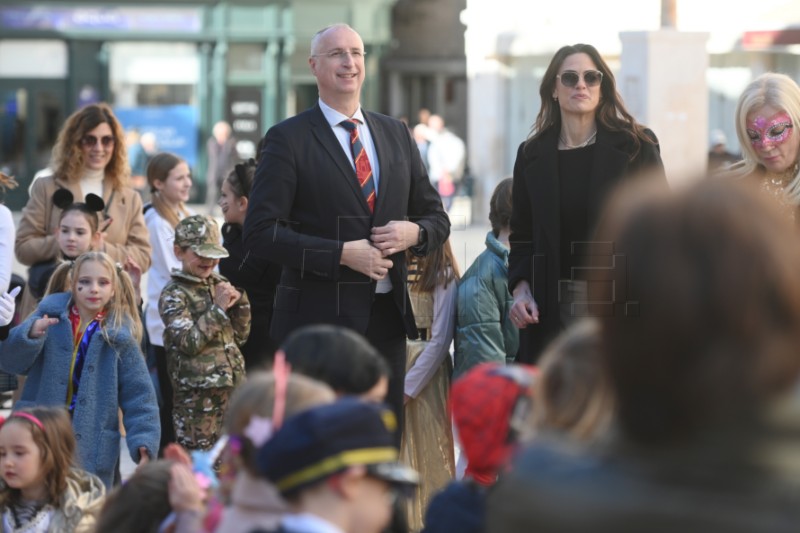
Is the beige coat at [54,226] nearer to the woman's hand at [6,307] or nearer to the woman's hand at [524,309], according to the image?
the woman's hand at [6,307]

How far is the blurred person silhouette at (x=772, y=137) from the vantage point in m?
5.55

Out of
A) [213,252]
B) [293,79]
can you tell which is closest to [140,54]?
[293,79]

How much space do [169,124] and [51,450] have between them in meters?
27.1

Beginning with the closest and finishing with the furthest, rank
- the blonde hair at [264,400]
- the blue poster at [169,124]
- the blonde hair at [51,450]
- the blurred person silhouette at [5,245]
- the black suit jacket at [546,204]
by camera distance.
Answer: the blonde hair at [264,400] < the blonde hair at [51,450] < the black suit jacket at [546,204] < the blurred person silhouette at [5,245] < the blue poster at [169,124]

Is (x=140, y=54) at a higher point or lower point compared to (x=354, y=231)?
higher

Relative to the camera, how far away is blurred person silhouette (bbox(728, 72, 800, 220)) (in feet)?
18.2

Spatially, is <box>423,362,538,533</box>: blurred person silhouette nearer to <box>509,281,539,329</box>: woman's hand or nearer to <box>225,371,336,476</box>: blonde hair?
<box>225,371,336,476</box>: blonde hair

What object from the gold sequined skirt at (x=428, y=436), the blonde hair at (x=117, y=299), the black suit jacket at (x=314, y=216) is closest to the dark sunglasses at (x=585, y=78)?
the black suit jacket at (x=314, y=216)

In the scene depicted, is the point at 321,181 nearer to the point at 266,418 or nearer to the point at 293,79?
the point at 266,418

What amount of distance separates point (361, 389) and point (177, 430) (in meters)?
3.09

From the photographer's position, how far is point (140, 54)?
104ft

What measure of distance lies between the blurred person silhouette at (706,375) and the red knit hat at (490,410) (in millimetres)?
1312

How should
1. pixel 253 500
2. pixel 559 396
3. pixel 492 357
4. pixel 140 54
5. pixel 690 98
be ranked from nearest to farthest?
1. pixel 559 396
2. pixel 253 500
3. pixel 492 357
4. pixel 690 98
5. pixel 140 54

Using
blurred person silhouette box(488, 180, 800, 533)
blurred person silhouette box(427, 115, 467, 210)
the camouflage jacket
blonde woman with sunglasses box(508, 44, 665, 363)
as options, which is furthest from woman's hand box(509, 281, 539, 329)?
blurred person silhouette box(427, 115, 467, 210)
